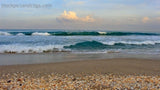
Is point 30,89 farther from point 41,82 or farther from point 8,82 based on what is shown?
point 8,82

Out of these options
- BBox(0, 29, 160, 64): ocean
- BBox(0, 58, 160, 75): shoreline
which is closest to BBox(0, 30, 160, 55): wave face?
BBox(0, 29, 160, 64): ocean

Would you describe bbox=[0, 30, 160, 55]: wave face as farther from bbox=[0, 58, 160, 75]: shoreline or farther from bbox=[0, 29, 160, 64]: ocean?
bbox=[0, 58, 160, 75]: shoreline

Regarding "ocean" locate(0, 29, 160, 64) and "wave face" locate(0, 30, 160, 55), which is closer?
"ocean" locate(0, 29, 160, 64)

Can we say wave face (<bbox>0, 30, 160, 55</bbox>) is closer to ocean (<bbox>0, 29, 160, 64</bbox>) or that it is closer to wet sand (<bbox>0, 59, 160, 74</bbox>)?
ocean (<bbox>0, 29, 160, 64</bbox>)

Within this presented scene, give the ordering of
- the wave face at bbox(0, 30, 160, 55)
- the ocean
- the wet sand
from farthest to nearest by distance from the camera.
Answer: the wave face at bbox(0, 30, 160, 55) < the ocean < the wet sand

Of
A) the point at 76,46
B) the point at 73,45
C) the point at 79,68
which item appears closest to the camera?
the point at 79,68

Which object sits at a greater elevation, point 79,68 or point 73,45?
point 73,45

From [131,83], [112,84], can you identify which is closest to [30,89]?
[112,84]

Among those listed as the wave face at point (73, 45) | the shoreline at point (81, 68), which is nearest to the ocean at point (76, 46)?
the wave face at point (73, 45)

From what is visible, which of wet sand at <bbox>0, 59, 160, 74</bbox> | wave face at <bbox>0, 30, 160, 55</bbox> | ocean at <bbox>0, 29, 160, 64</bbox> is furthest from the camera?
wave face at <bbox>0, 30, 160, 55</bbox>

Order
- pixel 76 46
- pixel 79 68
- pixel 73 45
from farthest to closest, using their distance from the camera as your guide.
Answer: pixel 73 45, pixel 76 46, pixel 79 68

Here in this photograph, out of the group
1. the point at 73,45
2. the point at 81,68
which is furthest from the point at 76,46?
the point at 81,68

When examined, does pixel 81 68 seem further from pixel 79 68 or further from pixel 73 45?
pixel 73 45

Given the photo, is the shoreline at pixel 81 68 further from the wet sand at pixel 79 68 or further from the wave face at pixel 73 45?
the wave face at pixel 73 45
